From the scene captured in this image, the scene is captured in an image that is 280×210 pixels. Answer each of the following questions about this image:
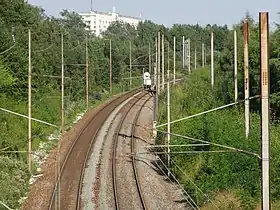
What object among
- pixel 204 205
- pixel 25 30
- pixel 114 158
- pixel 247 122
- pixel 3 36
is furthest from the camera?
pixel 25 30

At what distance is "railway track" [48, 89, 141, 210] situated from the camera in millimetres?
20781

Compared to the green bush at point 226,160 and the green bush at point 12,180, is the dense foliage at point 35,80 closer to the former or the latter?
the green bush at point 12,180

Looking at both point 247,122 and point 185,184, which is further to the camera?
point 185,184

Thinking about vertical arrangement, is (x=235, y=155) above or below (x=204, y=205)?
above

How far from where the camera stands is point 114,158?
27766mm

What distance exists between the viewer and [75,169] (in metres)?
25.8

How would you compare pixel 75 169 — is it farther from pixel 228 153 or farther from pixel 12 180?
pixel 228 153

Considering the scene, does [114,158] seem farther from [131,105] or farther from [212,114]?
[131,105]

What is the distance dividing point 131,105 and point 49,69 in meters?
7.14

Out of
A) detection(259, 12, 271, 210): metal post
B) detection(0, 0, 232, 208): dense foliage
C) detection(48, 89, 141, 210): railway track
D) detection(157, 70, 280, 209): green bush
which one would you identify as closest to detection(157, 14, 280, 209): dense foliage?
detection(157, 70, 280, 209): green bush

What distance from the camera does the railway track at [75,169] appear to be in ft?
68.2

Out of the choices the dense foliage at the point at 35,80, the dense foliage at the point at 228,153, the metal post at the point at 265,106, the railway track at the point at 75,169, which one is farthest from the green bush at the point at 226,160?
the dense foliage at the point at 35,80

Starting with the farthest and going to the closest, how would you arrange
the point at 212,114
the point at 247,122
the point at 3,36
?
1. the point at 3,36
2. the point at 212,114
3. the point at 247,122

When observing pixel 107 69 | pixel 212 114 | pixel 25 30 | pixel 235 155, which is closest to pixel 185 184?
pixel 235 155
